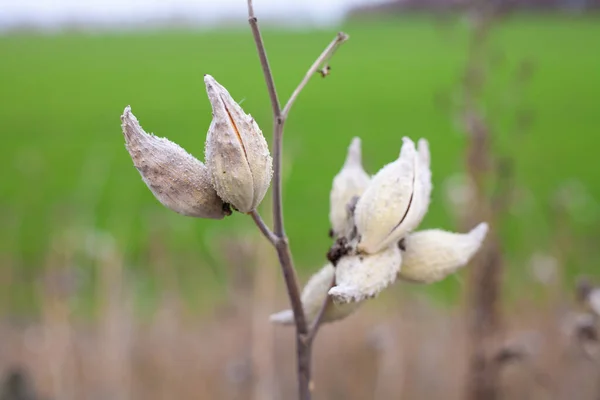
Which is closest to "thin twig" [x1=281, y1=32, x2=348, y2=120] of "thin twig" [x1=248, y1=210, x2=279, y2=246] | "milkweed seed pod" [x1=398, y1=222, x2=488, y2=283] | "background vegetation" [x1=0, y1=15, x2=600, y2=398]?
"thin twig" [x1=248, y1=210, x2=279, y2=246]

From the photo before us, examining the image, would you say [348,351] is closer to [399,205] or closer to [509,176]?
[509,176]

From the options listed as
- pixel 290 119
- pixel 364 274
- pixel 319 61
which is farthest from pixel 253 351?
pixel 290 119

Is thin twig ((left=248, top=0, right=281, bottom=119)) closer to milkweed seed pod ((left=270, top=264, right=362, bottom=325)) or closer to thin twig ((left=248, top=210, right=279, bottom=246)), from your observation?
thin twig ((left=248, top=210, right=279, bottom=246))

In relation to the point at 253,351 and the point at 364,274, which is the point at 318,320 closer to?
the point at 364,274

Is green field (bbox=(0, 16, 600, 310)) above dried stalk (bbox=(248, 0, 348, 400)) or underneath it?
underneath

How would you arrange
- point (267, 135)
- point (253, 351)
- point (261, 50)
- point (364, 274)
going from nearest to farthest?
point (261, 50) → point (364, 274) → point (253, 351) → point (267, 135)

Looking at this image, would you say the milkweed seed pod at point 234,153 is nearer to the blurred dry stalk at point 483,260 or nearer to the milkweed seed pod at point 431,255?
the milkweed seed pod at point 431,255
